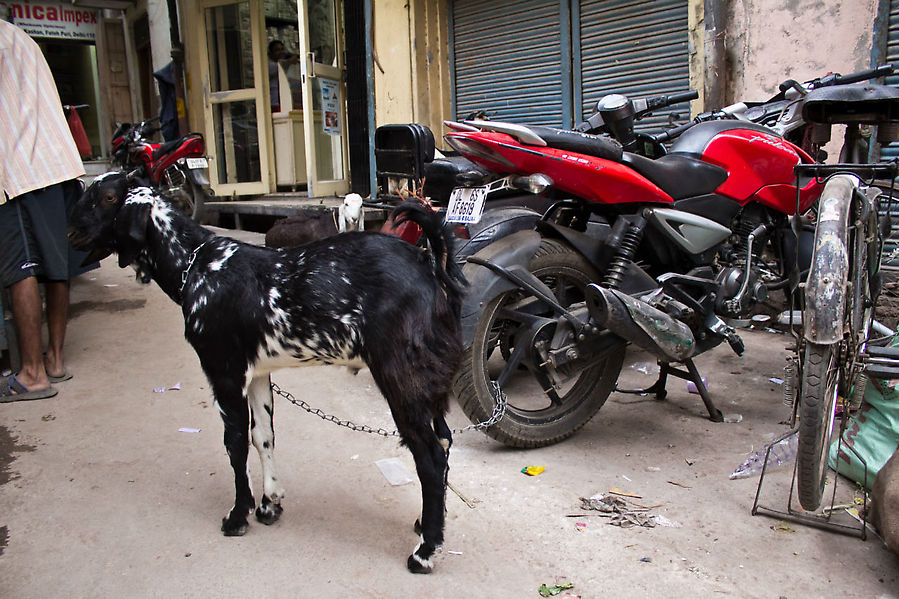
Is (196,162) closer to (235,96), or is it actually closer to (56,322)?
(235,96)

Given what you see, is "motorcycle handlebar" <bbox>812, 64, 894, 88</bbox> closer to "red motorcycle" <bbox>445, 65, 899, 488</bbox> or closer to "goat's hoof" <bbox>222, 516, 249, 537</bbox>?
"red motorcycle" <bbox>445, 65, 899, 488</bbox>

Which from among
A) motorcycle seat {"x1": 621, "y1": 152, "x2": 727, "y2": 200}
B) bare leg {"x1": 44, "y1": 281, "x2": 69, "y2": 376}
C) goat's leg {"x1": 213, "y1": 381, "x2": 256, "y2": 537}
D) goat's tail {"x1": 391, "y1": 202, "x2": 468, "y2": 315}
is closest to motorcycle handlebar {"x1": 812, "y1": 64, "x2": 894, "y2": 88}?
motorcycle seat {"x1": 621, "y1": 152, "x2": 727, "y2": 200}

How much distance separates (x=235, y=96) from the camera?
983 centimetres

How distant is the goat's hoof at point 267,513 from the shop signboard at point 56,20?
1499 cm

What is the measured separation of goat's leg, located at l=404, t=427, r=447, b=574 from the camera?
2.45 metres

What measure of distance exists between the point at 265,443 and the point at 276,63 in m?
8.17

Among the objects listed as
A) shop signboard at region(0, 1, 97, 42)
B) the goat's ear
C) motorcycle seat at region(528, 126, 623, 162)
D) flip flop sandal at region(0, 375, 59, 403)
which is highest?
shop signboard at region(0, 1, 97, 42)

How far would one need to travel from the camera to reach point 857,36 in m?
4.71

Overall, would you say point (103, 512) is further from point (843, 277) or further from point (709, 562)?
point (843, 277)

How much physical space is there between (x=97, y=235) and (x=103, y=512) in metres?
1.15

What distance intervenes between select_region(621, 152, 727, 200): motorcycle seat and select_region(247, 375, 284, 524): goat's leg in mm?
1971

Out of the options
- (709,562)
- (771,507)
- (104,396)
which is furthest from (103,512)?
(771,507)

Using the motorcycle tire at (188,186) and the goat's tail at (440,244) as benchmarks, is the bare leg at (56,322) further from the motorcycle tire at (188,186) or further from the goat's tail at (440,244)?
the motorcycle tire at (188,186)

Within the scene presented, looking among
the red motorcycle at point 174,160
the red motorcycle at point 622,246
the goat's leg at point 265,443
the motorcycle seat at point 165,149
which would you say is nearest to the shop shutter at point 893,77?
the red motorcycle at point 622,246
